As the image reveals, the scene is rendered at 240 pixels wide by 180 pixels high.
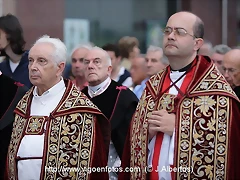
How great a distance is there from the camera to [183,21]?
5.57 metres

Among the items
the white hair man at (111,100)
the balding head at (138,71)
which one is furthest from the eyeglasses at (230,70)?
the balding head at (138,71)

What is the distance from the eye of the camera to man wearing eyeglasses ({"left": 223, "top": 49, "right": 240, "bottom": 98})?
720cm

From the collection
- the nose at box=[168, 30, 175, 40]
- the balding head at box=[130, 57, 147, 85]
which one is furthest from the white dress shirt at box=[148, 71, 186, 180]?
the balding head at box=[130, 57, 147, 85]

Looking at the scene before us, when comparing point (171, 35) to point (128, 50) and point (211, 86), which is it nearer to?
point (211, 86)

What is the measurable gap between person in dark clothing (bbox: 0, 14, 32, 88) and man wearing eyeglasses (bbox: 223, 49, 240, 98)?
2.08m

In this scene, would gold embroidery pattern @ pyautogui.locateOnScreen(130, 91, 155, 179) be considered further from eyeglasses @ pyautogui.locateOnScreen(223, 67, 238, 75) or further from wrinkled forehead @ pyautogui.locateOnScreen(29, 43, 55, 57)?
eyeglasses @ pyautogui.locateOnScreen(223, 67, 238, 75)

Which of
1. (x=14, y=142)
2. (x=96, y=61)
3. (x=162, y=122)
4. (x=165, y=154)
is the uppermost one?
(x=96, y=61)

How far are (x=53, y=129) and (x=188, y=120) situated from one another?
1.14 m

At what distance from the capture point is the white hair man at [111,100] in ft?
23.1

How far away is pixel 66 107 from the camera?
592 centimetres

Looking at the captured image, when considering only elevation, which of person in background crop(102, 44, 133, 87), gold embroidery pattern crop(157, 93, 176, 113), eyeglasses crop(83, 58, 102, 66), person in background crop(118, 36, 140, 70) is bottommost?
gold embroidery pattern crop(157, 93, 176, 113)

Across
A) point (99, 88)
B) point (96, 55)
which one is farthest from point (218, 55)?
point (99, 88)

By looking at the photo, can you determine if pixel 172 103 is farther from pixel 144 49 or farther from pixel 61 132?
pixel 144 49

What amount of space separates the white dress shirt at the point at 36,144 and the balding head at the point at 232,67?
78.5 inches
